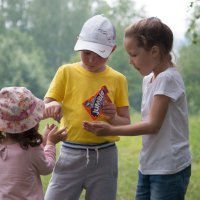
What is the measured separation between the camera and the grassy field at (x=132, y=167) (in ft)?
10.4

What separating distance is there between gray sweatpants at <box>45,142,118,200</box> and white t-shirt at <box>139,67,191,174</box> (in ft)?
0.59

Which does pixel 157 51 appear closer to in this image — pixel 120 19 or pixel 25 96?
pixel 25 96

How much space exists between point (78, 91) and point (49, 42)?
7893 mm

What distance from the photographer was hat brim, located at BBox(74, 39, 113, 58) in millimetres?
1784


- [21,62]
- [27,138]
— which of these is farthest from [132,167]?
[21,62]

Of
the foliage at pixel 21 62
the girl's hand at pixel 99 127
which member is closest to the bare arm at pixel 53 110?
the girl's hand at pixel 99 127

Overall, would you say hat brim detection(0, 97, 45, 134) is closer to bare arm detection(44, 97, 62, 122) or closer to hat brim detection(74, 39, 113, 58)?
bare arm detection(44, 97, 62, 122)

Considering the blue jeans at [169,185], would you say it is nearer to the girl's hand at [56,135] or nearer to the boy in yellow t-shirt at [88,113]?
the boy in yellow t-shirt at [88,113]

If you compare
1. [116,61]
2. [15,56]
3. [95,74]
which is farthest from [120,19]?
[95,74]

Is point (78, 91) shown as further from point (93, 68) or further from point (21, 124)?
point (21, 124)

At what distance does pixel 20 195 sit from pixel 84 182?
296mm

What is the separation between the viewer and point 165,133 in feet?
5.50

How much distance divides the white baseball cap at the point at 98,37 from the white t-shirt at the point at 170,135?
0.76 feet

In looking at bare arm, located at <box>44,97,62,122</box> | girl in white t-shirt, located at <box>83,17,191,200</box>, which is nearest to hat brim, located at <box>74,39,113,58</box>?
girl in white t-shirt, located at <box>83,17,191,200</box>
